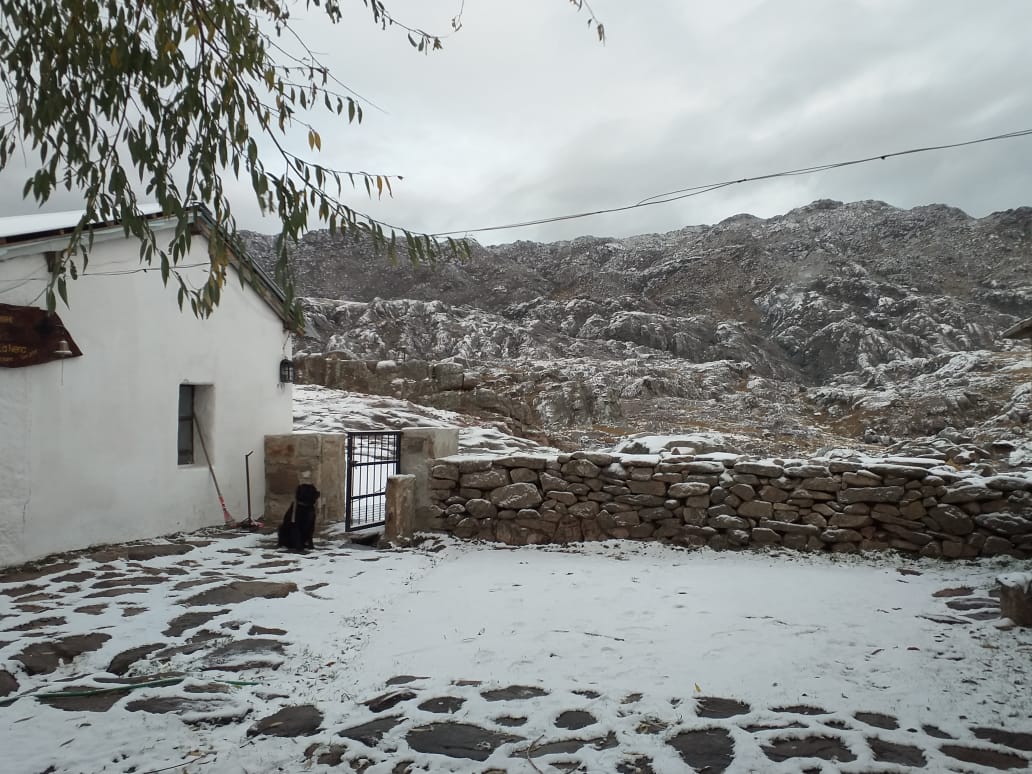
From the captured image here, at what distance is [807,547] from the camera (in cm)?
657

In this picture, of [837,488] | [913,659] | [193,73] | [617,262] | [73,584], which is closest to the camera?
[193,73]

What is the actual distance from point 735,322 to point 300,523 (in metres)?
47.7

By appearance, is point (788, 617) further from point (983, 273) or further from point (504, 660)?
point (983, 273)

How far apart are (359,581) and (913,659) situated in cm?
447

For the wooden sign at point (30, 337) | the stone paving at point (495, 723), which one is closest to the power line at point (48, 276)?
the wooden sign at point (30, 337)

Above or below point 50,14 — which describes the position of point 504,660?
below

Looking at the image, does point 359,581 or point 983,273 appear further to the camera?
point 983,273

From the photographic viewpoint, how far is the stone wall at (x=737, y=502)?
6.13 meters

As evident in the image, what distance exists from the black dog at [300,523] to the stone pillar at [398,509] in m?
0.89

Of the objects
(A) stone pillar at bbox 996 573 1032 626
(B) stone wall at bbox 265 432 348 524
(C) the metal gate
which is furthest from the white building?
(A) stone pillar at bbox 996 573 1032 626

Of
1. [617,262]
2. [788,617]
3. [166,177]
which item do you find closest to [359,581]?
[788,617]

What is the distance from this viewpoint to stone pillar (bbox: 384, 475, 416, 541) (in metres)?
A: 7.48

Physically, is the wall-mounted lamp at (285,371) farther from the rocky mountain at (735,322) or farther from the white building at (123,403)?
the rocky mountain at (735,322)

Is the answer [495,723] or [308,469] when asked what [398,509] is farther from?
[495,723]
